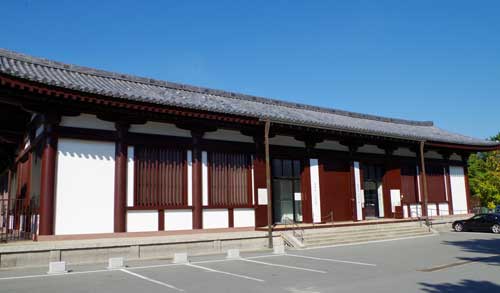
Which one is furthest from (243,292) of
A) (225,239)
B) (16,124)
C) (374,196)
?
(374,196)

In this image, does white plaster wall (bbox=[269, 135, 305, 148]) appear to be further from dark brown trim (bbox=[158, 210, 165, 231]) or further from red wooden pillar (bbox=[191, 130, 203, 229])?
dark brown trim (bbox=[158, 210, 165, 231])

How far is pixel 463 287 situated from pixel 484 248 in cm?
706

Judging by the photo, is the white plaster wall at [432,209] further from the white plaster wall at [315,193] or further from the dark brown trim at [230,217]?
the dark brown trim at [230,217]

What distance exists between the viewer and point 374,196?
851 inches

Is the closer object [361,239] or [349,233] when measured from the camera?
[361,239]

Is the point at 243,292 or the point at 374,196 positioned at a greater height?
the point at 374,196

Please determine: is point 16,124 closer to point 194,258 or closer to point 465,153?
point 194,258

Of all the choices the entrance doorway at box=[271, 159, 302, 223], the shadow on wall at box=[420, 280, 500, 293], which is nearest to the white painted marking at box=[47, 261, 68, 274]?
the shadow on wall at box=[420, 280, 500, 293]

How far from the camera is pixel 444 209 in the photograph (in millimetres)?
22922

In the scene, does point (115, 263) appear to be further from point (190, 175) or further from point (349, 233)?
point (349, 233)

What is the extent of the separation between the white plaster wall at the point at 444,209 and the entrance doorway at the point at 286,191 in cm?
922

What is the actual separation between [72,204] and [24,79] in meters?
3.73

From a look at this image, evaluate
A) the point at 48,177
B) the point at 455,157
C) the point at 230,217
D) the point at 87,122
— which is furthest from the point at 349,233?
the point at 455,157

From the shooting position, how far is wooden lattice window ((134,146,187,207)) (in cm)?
1323
